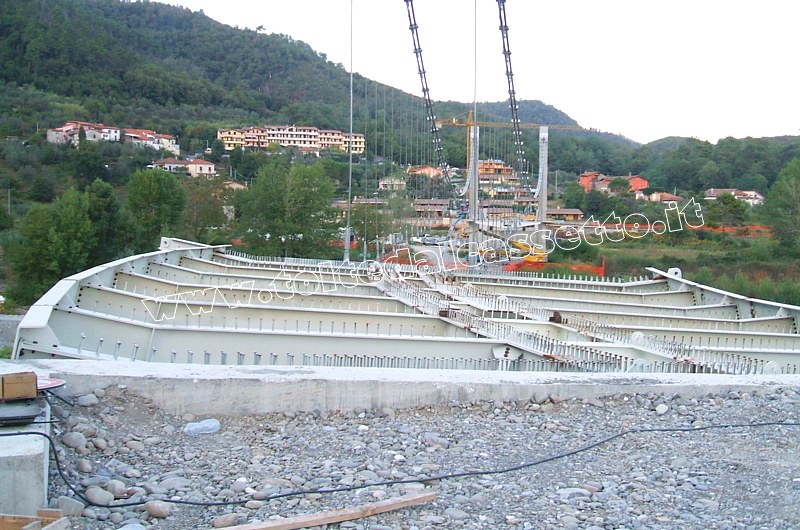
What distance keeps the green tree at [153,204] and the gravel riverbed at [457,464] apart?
23.8 m

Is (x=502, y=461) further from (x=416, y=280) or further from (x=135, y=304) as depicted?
(x=416, y=280)

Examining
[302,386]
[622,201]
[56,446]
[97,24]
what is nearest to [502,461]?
[302,386]

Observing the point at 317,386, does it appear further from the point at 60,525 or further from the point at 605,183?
the point at 605,183

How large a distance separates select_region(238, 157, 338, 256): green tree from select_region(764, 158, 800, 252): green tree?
1875cm

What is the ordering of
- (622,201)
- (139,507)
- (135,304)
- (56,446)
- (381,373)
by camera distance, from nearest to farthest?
(139,507)
(56,446)
(381,373)
(135,304)
(622,201)

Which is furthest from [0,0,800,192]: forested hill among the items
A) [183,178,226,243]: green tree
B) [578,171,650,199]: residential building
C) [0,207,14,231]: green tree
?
[0,207,14,231]: green tree

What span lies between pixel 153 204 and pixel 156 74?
161 ft

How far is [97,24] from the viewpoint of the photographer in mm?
82562

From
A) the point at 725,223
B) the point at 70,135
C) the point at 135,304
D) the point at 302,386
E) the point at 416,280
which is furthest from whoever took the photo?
the point at 70,135

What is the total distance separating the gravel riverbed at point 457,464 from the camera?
131 inches

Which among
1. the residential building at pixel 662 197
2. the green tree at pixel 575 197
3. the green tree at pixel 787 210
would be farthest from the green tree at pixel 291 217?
the residential building at pixel 662 197

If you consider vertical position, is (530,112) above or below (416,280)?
above

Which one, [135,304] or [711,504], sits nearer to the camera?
[711,504]

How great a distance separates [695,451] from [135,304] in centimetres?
611
